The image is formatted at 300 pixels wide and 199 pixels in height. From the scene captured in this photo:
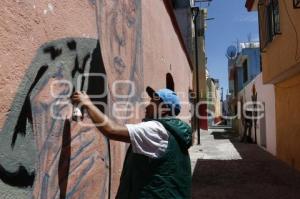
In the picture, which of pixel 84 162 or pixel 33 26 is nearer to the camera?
pixel 33 26

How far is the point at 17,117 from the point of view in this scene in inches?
72.8

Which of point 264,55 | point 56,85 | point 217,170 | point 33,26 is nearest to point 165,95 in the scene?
point 56,85

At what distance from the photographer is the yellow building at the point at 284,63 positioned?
7.44 metres

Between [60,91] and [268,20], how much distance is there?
8330 mm

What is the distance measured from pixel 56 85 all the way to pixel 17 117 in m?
0.51

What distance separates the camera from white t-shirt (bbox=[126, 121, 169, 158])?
92.3 inches

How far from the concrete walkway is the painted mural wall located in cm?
327

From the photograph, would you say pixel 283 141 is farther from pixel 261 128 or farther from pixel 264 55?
pixel 261 128

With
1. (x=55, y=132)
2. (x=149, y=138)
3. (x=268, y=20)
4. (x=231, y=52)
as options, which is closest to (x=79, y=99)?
(x=55, y=132)

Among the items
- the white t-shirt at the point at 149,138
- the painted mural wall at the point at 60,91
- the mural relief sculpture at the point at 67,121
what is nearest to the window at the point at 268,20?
the painted mural wall at the point at 60,91

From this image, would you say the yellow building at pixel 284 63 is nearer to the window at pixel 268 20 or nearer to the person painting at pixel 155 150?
the window at pixel 268 20

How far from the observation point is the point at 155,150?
2.39 meters

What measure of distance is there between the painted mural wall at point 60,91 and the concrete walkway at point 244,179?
3.27 metres

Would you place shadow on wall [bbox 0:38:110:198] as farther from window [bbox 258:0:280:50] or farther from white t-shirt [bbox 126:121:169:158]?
window [bbox 258:0:280:50]
